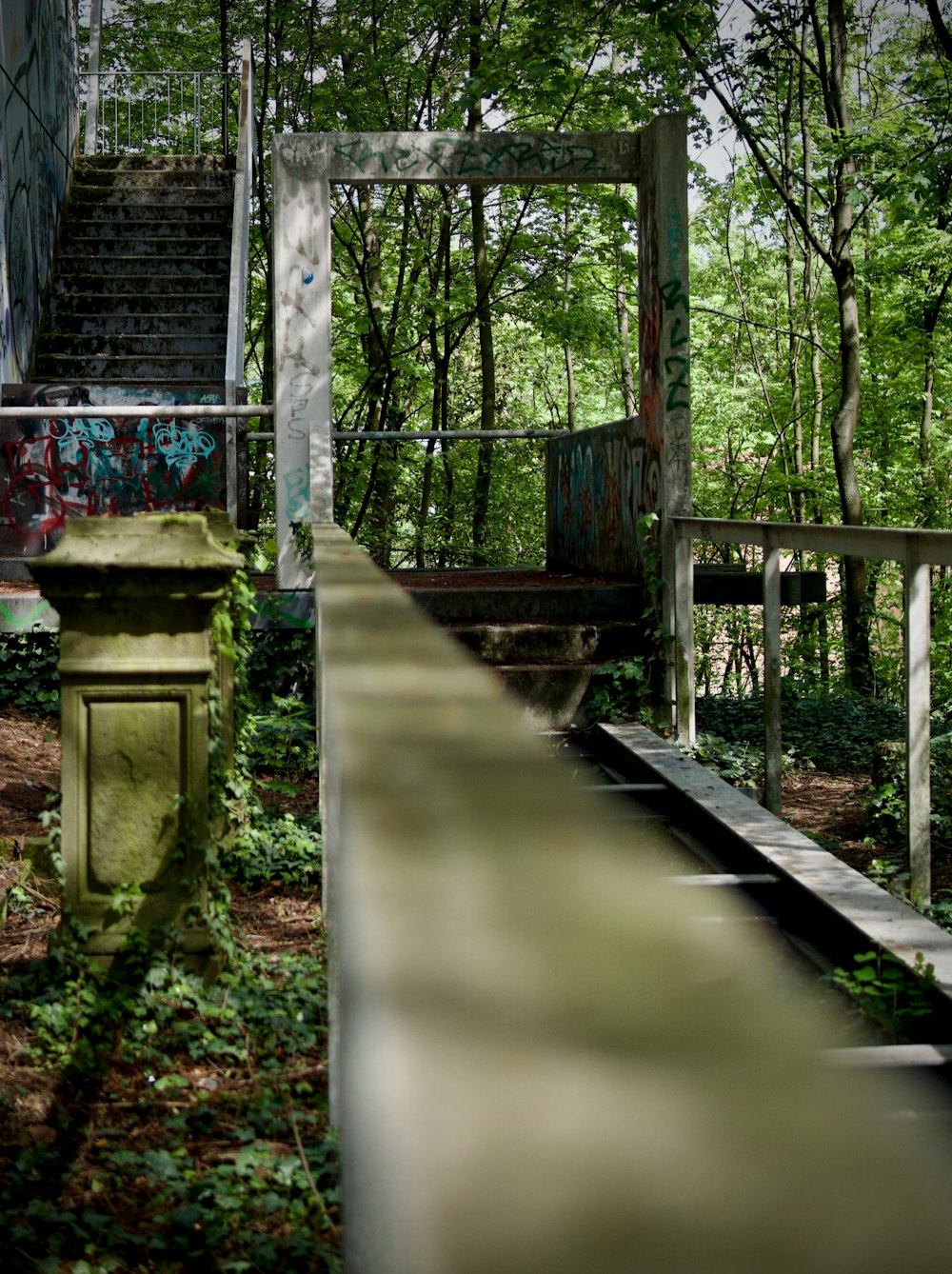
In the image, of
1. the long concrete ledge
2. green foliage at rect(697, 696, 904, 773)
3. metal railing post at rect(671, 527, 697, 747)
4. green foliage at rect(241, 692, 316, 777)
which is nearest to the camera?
the long concrete ledge

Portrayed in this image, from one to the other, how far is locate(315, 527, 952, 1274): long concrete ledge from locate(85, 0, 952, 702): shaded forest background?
11.3 metres

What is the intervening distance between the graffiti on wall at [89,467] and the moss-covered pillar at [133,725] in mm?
6743

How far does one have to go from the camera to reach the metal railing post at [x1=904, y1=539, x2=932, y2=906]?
445 cm

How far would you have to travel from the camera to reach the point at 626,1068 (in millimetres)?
417

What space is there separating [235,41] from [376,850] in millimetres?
21488

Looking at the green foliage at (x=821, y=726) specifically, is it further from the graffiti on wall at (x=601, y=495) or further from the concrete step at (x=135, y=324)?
the concrete step at (x=135, y=324)

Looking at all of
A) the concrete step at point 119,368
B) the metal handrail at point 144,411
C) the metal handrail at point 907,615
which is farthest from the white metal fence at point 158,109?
the metal handrail at point 907,615

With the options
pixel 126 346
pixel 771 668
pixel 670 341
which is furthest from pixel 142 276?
pixel 771 668

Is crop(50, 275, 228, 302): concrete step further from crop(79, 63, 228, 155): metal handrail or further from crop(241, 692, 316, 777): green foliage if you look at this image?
crop(241, 692, 316, 777): green foliage

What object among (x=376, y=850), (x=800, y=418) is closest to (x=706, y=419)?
(x=800, y=418)

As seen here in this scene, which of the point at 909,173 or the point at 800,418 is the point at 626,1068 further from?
the point at 800,418

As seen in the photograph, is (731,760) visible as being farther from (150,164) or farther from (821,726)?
(150,164)

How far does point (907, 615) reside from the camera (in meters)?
4.50

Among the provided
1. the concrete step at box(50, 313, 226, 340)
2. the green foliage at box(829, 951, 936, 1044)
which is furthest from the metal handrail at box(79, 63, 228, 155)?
the green foliage at box(829, 951, 936, 1044)
